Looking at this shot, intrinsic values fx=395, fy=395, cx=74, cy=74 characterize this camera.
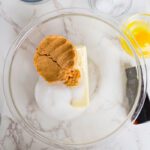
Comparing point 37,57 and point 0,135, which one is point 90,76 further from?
point 0,135

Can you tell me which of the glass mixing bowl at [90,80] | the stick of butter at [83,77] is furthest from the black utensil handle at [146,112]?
the stick of butter at [83,77]

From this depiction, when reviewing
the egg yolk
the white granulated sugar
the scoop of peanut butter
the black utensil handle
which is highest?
the egg yolk

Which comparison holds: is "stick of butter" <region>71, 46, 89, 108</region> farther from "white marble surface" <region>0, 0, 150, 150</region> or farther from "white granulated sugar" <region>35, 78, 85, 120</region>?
"white marble surface" <region>0, 0, 150, 150</region>

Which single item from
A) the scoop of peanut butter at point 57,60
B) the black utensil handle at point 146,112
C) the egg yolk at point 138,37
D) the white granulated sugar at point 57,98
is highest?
the egg yolk at point 138,37

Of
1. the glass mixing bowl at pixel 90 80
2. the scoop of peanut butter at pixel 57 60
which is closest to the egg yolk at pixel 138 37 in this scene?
the glass mixing bowl at pixel 90 80

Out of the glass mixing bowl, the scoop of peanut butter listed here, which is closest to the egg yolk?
the glass mixing bowl

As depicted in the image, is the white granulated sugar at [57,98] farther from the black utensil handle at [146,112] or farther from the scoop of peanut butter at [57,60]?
the black utensil handle at [146,112]

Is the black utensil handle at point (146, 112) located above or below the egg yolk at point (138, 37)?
below
